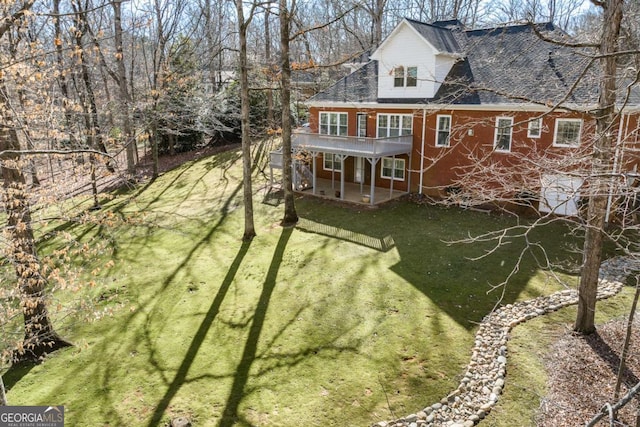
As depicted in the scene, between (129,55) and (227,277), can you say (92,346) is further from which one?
(129,55)

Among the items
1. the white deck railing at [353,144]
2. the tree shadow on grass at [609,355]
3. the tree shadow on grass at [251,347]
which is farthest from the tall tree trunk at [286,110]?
the tree shadow on grass at [609,355]

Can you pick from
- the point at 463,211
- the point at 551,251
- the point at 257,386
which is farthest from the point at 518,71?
the point at 257,386

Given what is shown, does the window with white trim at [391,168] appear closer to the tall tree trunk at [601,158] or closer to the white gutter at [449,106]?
the white gutter at [449,106]

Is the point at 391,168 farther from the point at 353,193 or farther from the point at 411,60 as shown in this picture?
the point at 411,60

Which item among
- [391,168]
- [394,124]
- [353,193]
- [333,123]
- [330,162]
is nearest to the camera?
[394,124]

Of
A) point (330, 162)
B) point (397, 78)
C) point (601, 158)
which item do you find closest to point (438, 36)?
point (397, 78)

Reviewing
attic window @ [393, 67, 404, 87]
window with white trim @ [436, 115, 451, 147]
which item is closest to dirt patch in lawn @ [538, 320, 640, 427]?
window with white trim @ [436, 115, 451, 147]

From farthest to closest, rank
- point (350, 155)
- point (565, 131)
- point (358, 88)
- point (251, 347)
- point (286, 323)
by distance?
point (358, 88) → point (350, 155) → point (565, 131) → point (286, 323) → point (251, 347)
